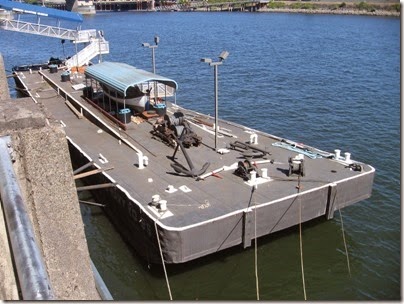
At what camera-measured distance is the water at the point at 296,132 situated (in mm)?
14758

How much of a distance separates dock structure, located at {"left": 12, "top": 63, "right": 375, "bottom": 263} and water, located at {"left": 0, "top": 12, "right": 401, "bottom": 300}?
1.11 metres

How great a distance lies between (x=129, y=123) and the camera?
24141 mm

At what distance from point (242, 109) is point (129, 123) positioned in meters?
13.7

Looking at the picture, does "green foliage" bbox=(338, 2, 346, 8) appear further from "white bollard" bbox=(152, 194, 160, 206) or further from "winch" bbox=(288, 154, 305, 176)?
"white bollard" bbox=(152, 194, 160, 206)

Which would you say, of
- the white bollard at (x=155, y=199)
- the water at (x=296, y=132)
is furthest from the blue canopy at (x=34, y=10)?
the white bollard at (x=155, y=199)

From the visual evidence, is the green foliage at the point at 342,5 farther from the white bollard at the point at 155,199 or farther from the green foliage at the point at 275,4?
the white bollard at the point at 155,199

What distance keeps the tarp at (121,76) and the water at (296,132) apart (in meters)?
6.95

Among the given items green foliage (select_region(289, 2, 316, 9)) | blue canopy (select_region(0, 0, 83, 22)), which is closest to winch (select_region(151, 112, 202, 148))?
blue canopy (select_region(0, 0, 83, 22))

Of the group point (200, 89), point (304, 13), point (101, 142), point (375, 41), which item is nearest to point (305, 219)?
point (101, 142)

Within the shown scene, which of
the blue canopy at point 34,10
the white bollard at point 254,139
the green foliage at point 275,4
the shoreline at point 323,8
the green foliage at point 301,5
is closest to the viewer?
the white bollard at point 254,139

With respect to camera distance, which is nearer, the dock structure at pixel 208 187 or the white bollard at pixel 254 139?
the dock structure at pixel 208 187

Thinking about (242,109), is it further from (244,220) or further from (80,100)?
(244,220)

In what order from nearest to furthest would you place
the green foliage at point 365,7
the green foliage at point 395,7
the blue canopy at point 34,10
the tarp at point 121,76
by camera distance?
the tarp at point 121,76 → the blue canopy at point 34,10 → the green foliage at point 395,7 → the green foliage at point 365,7

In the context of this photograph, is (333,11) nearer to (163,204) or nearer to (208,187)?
(208,187)
